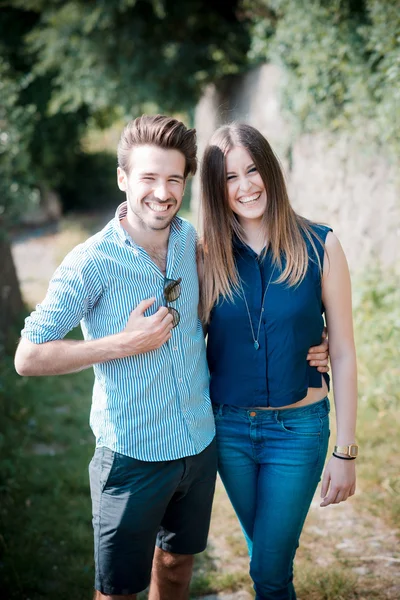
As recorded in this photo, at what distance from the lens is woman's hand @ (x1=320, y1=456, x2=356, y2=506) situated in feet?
7.29

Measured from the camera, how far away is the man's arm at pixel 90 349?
1.95m

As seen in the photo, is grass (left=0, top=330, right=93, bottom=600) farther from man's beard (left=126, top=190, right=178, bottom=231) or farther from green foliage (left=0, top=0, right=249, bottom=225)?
green foliage (left=0, top=0, right=249, bottom=225)

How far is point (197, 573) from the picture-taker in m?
3.07

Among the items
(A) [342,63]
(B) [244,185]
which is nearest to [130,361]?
(B) [244,185]

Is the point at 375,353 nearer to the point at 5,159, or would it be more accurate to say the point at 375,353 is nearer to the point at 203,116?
the point at 5,159

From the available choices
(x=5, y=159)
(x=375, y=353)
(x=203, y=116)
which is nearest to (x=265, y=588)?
(x=375, y=353)

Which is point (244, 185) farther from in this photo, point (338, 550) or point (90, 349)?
point (338, 550)

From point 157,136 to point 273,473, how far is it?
1.26 metres

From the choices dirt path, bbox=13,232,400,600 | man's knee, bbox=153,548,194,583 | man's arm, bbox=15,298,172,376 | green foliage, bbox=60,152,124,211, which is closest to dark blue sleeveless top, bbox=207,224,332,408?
man's arm, bbox=15,298,172,376

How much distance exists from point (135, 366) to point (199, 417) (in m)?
0.30

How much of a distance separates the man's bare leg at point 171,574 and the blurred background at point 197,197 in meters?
0.61

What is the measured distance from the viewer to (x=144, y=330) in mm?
1959

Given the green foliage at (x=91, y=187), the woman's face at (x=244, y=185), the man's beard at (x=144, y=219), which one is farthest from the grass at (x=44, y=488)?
the green foliage at (x=91, y=187)

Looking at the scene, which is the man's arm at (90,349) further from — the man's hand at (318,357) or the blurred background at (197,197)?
the blurred background at (197,197)
